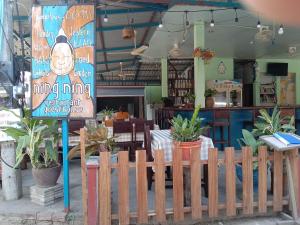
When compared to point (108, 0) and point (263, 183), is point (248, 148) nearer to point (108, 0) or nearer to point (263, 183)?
point (263, 183)

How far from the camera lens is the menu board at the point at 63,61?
11.0ft

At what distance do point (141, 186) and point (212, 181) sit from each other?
2.36 feet

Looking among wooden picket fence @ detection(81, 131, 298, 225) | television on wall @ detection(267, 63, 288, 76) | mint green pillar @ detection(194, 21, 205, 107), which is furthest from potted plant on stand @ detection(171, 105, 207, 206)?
television on wall @ detection(267, 63, 288, 76)

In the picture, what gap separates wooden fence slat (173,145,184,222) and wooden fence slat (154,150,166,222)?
114 mm

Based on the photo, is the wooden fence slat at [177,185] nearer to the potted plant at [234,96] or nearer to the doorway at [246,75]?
the potted plant at [234,96]

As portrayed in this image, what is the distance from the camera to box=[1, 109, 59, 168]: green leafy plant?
366 centimetres

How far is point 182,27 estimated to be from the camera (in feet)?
24.4

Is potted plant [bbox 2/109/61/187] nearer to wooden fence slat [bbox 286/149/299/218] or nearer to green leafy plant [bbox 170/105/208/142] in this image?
green leafy plant [bbox 170/105/208/142]

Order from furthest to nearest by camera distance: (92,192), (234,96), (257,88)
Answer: (257,88) → (234,96) → (92,192)

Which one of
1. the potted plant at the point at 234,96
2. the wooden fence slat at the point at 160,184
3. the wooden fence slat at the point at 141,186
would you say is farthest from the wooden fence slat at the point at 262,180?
the potted plant at the point at 234,96

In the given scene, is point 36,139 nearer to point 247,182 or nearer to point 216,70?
point 247,182

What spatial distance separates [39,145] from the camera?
3760 millimetres

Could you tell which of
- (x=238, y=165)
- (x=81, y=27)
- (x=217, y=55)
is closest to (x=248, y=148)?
(x=238, y=165)

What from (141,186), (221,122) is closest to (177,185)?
(141,186)
